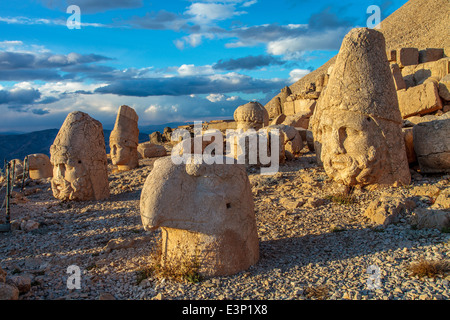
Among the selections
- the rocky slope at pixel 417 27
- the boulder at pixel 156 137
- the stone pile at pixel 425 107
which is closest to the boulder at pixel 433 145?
the stone pile at pixel 425 107

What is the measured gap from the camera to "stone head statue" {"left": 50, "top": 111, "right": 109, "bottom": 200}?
339 inches

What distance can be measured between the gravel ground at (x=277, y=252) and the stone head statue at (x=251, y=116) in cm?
427

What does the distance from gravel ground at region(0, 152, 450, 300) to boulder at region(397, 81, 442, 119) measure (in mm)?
4717

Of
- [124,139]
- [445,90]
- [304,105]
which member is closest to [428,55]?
[304,105]

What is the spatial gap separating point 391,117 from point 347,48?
155cm

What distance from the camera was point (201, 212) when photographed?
Result: 13.1ft

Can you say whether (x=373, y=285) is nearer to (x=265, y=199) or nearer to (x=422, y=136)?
(x=265, y=199)

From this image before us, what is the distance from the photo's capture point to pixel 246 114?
12367 millimetres

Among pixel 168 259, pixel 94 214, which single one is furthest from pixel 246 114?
pixel 168 259

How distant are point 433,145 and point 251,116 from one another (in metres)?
6.19

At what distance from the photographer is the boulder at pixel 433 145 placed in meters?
7.13

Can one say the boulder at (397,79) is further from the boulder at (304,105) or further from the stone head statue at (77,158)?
the stone head statue at (77,158)

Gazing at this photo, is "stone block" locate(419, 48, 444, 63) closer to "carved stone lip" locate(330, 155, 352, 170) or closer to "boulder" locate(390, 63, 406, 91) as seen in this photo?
"boulder" locate(390, 63, 406, 91)

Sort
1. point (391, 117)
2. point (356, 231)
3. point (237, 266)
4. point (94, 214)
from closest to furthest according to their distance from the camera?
point (237, 266), point (356, 231), point (391, 117), point (94, 214)
